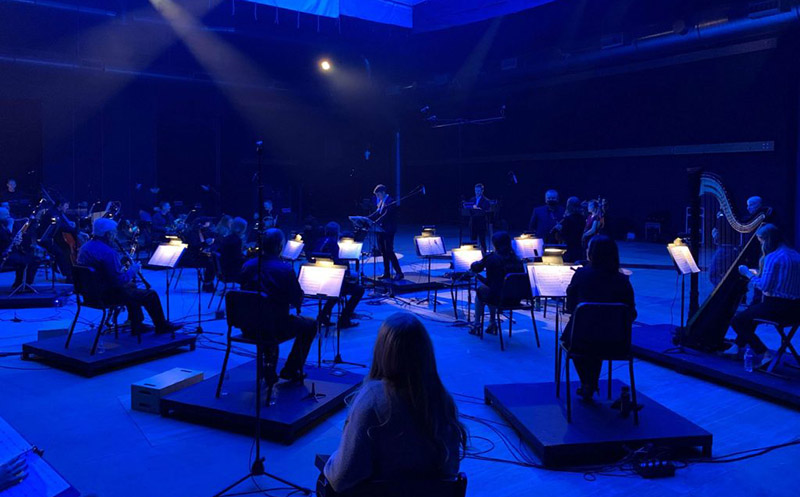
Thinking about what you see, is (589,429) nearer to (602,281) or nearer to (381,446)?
(602,281)

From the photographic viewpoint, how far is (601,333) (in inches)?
176

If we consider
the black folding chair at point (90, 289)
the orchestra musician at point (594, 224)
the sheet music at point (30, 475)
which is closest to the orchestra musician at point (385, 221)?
the orchestra musician at point (594, 224)

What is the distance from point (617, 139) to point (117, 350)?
1729 centimetres

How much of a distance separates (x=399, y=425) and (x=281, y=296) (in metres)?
3.13

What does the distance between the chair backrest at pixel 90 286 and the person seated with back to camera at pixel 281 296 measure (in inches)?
75.3

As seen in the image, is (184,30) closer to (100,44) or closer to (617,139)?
(100,44)

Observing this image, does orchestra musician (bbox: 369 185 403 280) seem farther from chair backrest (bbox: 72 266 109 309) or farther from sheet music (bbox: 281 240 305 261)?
chair backrest (bbox: 72 266 109 309)

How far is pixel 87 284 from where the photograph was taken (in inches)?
246

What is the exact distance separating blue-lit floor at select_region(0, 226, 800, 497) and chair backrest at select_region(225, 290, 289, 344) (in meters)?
0.81

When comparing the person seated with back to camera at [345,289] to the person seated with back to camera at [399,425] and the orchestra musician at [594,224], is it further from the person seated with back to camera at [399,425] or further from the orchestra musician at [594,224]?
the person seated with back to camera at [399,425]

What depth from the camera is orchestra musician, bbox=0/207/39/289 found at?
368 inches

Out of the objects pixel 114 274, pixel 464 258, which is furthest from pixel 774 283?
pixel 114 274

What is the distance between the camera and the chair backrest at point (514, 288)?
700cm

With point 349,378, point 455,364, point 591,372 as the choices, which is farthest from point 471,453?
point 455,364
